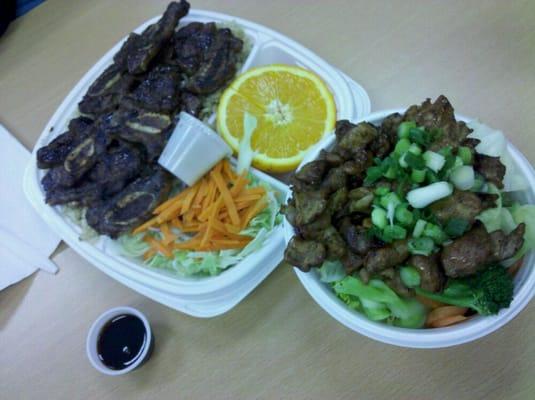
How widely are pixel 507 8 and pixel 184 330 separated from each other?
6.32ft

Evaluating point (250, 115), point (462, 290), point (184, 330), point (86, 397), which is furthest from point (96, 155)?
point (462, 290)

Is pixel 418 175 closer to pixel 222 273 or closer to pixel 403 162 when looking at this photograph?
pixel 403 162

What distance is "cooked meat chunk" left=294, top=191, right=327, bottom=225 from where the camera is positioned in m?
1.07

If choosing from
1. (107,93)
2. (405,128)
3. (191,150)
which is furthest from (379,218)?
(107,93)

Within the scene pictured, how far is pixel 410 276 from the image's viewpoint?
3.32 ft

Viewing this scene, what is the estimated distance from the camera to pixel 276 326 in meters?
1.50

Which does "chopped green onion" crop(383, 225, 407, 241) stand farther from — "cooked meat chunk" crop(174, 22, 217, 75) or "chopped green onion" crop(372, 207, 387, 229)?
"cooked meat chunk" crop(174, 22, 217, 75)

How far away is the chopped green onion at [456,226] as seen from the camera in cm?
99

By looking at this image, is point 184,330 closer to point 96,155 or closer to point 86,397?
point 86,397

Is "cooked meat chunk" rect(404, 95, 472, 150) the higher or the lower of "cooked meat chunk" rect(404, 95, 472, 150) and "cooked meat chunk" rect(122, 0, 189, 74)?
the higher

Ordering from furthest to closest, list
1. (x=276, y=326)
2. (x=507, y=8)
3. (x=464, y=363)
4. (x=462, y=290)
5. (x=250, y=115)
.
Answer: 1. (x=507, y=8)
2. (x=250, y=115)
3. (x=276, y=326)
4. (x=464, y=363)
5. (x=462, y=290)

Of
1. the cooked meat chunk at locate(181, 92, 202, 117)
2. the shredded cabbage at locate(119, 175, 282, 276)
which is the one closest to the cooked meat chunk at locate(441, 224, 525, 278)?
the shredded cabbage at locate(119, 175, 282, 276)

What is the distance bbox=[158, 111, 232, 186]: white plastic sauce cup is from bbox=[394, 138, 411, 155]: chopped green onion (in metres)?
0.70

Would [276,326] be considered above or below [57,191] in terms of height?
below
